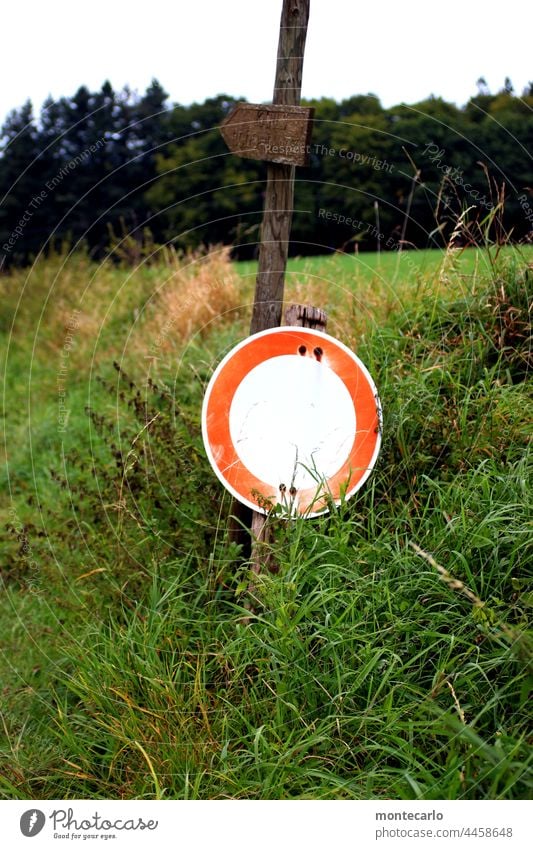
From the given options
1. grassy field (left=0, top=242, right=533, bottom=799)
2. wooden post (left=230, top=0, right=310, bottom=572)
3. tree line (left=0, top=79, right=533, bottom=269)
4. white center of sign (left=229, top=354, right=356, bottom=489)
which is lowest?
grassy field (left=0, top=242, right=533, bottom=799)

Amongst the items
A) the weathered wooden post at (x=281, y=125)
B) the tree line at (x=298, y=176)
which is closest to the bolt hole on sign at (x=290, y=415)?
the weathered wooden post at (x=281, y=125)

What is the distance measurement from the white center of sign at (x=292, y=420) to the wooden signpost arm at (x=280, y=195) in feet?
1.02

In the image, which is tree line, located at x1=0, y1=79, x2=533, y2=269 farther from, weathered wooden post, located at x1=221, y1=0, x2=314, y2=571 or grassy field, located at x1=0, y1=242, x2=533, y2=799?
grassy field, located at x1=0, y1=242, x2=533, y2=799

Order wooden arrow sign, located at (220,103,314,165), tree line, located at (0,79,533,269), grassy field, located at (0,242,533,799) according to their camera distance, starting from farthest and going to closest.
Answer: tree line, located at (0,79,533,269)
wooden arrow sign, located at (220,103,314,165)
grassy field, located at (0,242,533,799)

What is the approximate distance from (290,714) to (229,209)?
9.03 meters

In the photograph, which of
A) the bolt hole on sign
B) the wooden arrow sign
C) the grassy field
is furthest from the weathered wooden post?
Answer: the grassy field

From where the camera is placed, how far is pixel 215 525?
339cm

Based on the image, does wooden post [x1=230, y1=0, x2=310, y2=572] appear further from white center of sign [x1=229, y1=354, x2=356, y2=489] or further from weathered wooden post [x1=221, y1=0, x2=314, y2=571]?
white center of sign [x1=229, y1=354, x2=356, y2=489]

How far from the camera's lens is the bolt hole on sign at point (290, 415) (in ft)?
9.94

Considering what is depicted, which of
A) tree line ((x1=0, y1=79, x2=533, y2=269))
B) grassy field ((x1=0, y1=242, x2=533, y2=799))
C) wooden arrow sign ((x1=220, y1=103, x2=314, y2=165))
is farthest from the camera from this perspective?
tree line ((x1=0, y1=79, x2=533, y2=269))

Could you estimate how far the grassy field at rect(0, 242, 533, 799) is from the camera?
93.0 inches

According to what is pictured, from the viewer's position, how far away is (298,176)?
984 centimetres

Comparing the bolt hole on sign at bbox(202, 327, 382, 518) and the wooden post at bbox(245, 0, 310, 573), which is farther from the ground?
the wooden post at bbox(245, 0, 310, 573)

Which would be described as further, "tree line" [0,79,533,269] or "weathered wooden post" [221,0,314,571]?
"tree line" [0,79,533,269]
